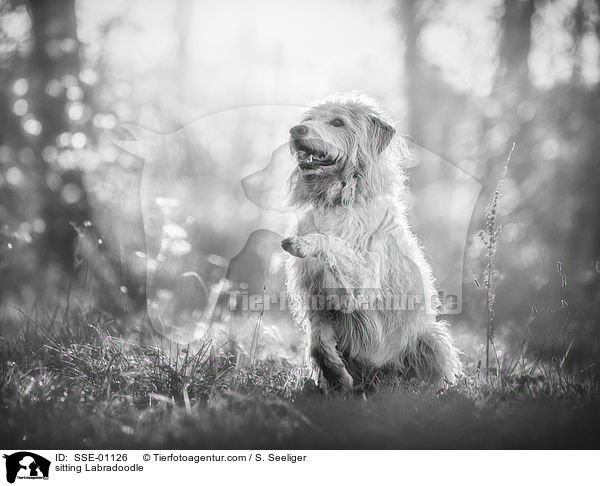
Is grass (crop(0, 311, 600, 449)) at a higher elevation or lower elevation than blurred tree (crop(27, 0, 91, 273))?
lower

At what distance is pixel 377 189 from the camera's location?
3.57m

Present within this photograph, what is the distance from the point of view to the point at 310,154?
3.45 meters

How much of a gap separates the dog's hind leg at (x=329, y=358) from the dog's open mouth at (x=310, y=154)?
93 cm

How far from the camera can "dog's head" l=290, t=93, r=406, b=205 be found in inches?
134

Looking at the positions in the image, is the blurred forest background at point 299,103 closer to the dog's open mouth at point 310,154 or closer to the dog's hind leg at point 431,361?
the dog's hind leg at point 431,361

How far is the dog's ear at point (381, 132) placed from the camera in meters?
3.64

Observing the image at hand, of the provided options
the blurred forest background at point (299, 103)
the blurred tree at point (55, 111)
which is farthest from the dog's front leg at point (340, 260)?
the blurred tree at point (55, 111)

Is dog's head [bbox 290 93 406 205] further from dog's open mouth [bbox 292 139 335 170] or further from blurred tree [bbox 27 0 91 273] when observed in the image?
blurred tree [bbox 27 0 91 273]

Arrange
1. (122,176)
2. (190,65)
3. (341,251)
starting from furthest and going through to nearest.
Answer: (122,176)
(190,65)
(341,251)

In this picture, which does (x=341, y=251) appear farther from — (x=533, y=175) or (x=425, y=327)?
(x=533, y=175)

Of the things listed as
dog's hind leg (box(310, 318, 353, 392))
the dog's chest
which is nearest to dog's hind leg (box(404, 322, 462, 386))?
dog's hind leg (box(310, 318, 353, 392))
